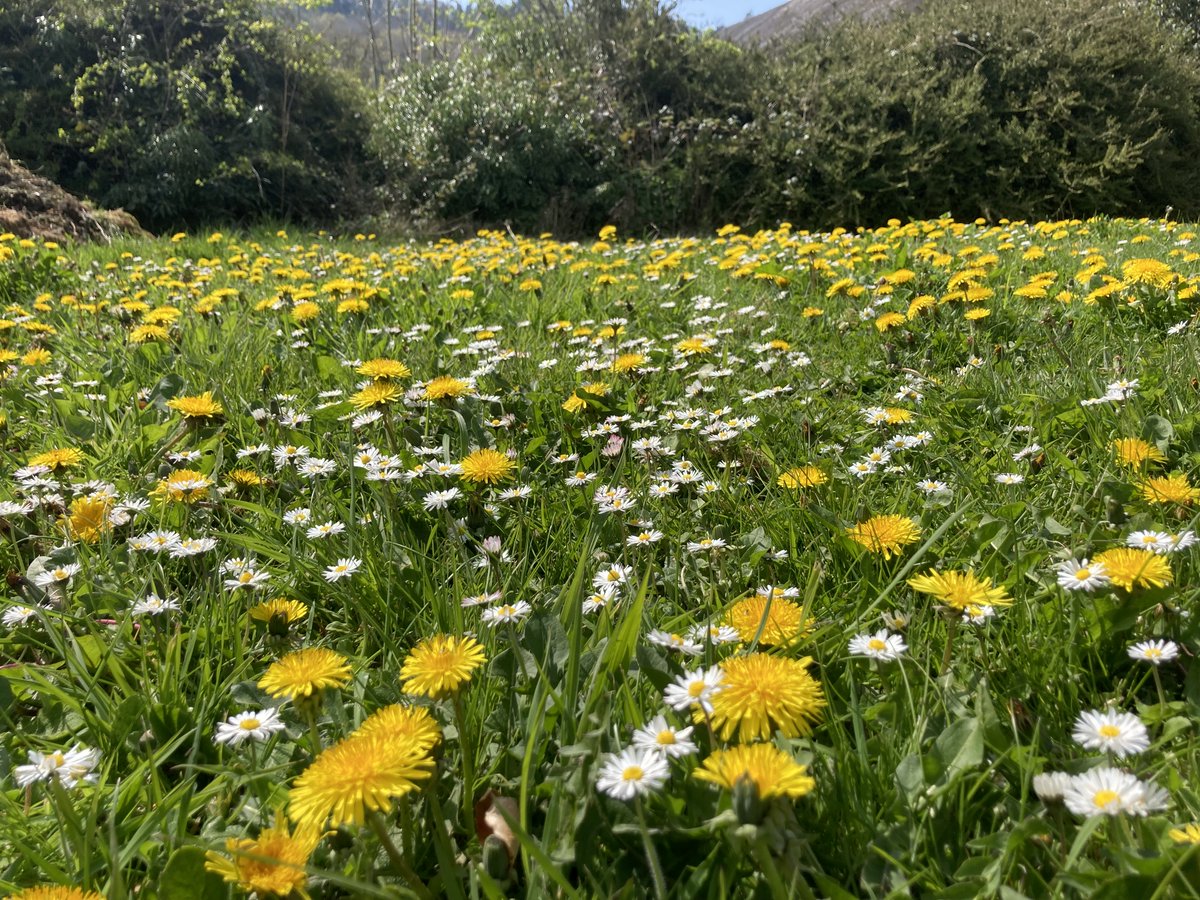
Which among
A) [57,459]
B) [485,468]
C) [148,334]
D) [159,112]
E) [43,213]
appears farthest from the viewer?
[159,112]

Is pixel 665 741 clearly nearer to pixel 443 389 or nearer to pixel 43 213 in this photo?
pixel 443 389

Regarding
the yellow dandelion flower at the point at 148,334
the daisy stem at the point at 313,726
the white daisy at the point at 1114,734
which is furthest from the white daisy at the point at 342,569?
the yellow dandelion flower at the point at 148,334

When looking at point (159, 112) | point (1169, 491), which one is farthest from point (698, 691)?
point (159, 112)

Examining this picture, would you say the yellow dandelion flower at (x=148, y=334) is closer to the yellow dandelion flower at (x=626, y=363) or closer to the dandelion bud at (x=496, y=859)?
the yellow dandelion flower at (x=626, y=363)

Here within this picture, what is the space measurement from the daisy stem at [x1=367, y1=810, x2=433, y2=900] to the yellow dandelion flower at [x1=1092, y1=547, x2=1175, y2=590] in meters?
0.92

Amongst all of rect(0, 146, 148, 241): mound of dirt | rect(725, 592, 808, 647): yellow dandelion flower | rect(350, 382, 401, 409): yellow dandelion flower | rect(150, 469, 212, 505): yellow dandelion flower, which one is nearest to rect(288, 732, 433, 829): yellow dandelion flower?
rect(725, 592, 808, 647): yellow dandelion flower

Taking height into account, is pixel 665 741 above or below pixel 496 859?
above

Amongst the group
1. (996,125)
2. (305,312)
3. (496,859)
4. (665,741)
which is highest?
(996,125)

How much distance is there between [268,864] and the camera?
756 millimetres

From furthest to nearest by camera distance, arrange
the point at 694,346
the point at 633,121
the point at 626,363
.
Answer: the point at 633,121 → the point at 694,346 → the point at 626,363

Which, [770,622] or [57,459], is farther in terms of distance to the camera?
[57,459]

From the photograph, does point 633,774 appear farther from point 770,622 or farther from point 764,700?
point 770,622

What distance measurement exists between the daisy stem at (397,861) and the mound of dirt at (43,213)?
653 cm

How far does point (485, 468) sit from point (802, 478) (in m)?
0.67
